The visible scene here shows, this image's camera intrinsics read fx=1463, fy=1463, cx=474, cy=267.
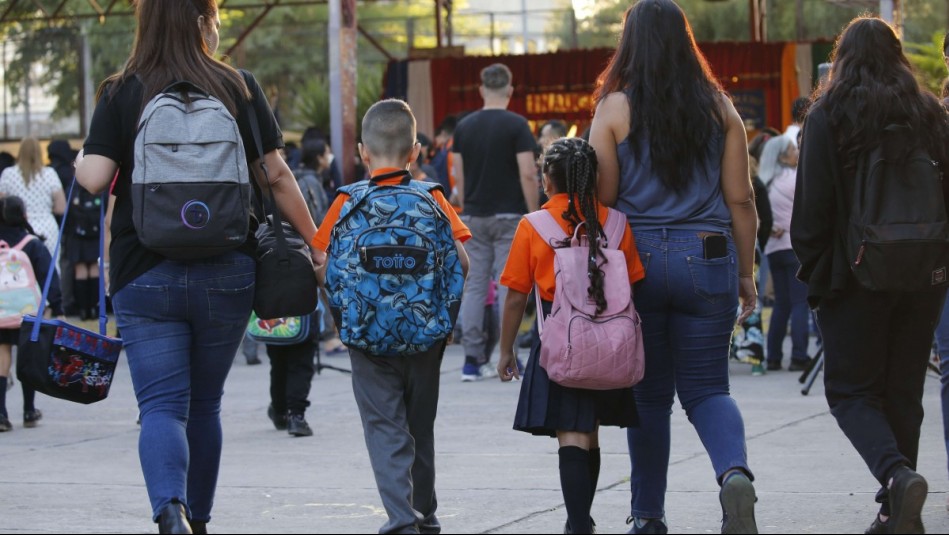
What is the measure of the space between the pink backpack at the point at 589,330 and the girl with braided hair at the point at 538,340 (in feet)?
0.12

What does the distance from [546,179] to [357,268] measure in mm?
741

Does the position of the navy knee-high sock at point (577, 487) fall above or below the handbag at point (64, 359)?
below

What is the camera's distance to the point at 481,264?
10.6m

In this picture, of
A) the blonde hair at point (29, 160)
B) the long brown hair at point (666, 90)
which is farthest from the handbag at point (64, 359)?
the blonde hair at point (29, 160)

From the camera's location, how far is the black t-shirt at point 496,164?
34.6 ft

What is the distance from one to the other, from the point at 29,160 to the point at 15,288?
632 centimetres

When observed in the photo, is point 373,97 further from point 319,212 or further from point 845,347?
point 845,347

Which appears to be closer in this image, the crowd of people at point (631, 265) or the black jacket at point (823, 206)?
the crowd of people at point (631, 265)

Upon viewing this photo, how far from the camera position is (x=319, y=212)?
432 inches

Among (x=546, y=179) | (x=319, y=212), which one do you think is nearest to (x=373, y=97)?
(x=319, y=212)

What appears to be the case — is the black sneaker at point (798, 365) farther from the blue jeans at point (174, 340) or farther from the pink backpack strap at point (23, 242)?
the blue jeans at point (174, 340)

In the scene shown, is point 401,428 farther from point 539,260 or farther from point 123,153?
point 123,153

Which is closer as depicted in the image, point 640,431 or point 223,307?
point 223,307

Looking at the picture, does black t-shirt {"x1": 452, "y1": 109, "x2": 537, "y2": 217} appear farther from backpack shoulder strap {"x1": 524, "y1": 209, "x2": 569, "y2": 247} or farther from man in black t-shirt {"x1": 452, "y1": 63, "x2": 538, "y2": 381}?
backpack shoulder strap {"x1": 524, "y1": 209, "x2": 569, "y2": 247}
